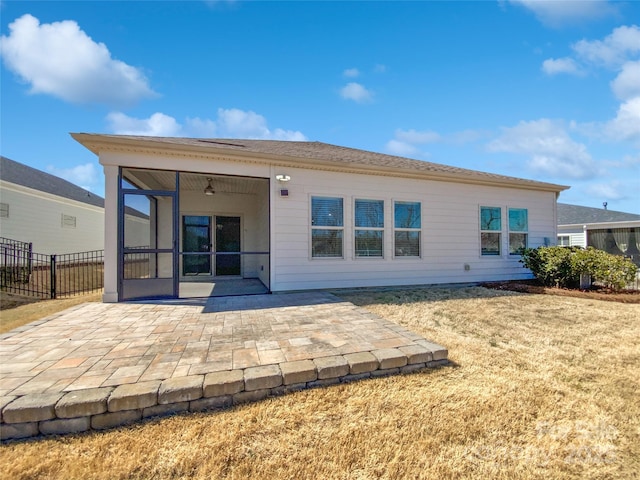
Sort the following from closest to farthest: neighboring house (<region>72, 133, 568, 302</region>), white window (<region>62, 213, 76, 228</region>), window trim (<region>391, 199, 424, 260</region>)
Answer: neighboring house (<region>72, 133, 568, 302</region>) → window trim (<region>391, 199, 424, 260</region>) → white window (<region>62, 213, 76, 228</region>)

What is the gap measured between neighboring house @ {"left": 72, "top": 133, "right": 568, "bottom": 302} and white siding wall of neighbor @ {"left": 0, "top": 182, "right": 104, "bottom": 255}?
7568 mm

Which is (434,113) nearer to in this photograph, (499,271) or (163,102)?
(499,271)

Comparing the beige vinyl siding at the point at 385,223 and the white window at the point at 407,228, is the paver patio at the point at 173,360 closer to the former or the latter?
the beige vinyl siding at the point at 385,223

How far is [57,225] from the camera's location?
13.1 metres

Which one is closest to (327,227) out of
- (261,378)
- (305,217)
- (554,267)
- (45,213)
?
(305,217)

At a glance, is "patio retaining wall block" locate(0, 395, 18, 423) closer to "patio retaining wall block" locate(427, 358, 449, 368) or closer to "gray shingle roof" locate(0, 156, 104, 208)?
"patio retaining wall block" locate(427, 358, 449, 368)

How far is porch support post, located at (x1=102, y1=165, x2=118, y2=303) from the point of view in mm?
5145

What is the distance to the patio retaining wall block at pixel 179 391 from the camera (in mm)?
2039

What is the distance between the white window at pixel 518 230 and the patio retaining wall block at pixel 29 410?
991 centimetres

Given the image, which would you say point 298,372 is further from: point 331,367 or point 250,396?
point 250,396

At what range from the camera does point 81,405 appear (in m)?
1.89

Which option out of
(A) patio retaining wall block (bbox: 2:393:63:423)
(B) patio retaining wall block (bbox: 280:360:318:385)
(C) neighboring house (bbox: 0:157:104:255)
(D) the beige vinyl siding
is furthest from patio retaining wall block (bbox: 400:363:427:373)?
(C) neighboring house (bbox: 0:157:104:255)

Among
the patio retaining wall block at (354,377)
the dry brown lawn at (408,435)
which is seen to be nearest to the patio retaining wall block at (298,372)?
the dry brown lawn at (408,435)

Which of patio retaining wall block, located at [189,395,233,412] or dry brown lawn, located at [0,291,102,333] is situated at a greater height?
patio retaining wall block, located at [189,395,233,412]
